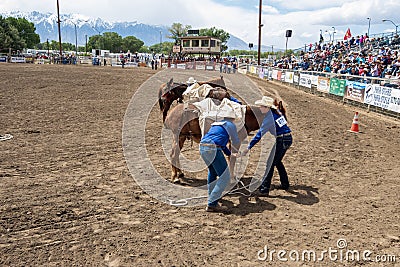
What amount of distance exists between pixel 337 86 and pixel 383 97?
156 inches

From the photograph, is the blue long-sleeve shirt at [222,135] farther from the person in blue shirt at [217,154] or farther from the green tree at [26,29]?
the green tree at [26,29]

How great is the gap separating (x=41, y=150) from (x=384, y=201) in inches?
275

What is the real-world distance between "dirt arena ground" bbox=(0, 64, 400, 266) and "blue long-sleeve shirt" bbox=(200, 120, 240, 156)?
1.02m

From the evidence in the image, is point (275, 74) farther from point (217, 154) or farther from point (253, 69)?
point (217, 154)

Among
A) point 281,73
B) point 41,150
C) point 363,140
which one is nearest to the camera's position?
point 41,150

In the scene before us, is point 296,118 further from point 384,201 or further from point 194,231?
point 194,231

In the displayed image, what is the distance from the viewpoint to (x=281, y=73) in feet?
95.9

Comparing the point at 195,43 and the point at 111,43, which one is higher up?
the point at 111,43

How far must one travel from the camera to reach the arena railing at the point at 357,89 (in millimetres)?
13883

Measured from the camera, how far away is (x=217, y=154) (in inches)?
203

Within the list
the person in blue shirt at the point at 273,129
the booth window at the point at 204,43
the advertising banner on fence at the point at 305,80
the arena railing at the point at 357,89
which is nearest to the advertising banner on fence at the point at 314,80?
the arena railing at the point at 357,89

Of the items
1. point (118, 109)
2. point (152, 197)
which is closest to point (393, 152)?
point (152, 197)

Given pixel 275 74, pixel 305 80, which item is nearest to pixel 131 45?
pixel 275 74

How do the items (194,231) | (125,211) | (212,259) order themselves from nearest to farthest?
1. (212,259)
2. (194,231)
3. (125,211)
